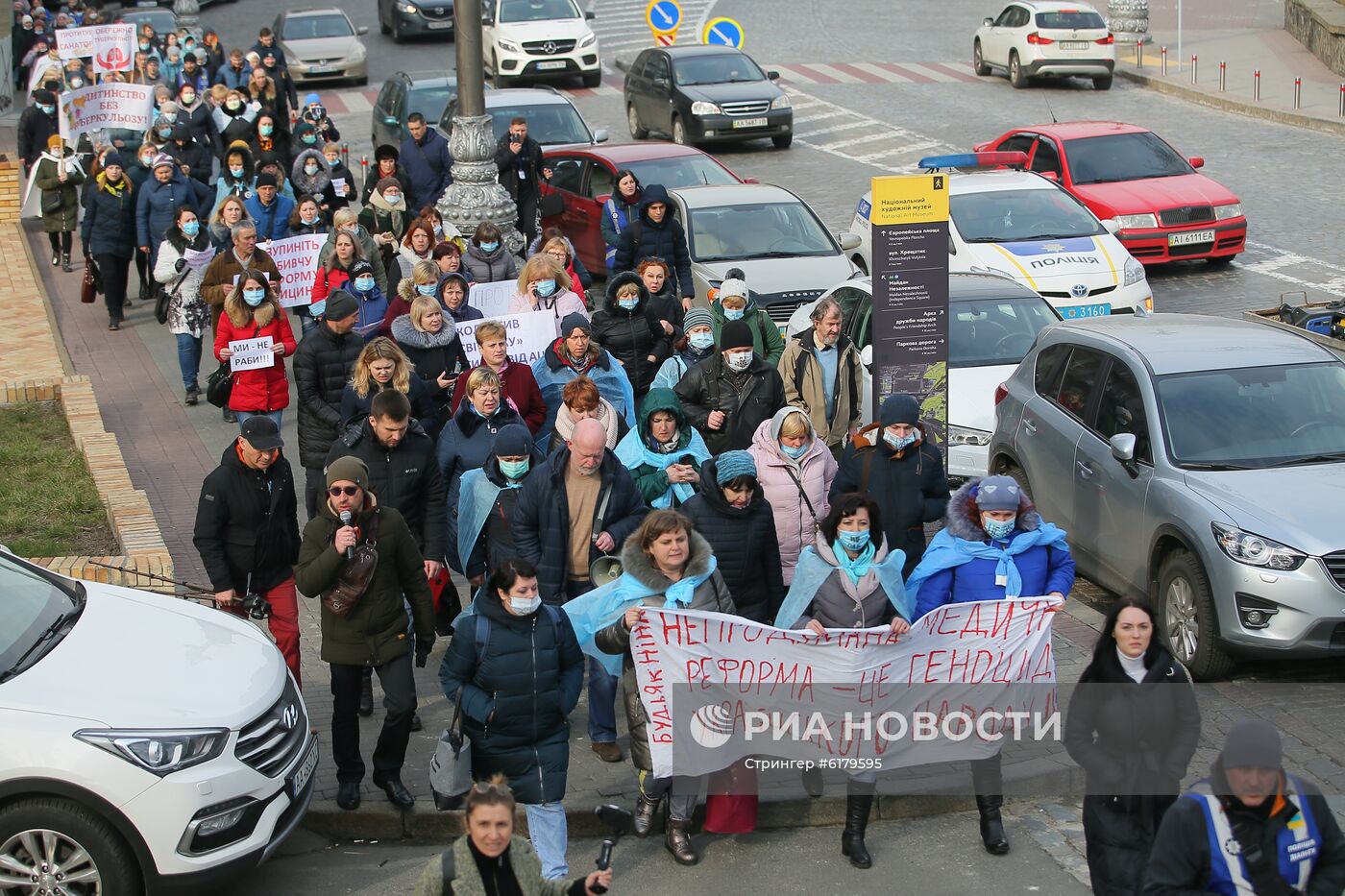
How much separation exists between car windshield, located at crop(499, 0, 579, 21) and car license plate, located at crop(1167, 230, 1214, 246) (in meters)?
18.5

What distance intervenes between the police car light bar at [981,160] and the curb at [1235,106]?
9497 mm

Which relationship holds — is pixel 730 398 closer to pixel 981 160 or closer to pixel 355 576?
pixel 355 576

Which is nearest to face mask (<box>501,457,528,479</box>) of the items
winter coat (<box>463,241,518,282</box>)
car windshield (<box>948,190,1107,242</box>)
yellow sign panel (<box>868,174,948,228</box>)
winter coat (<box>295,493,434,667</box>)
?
winter coat (<box>295,493,434,667</box>)

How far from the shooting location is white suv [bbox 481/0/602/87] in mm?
34969

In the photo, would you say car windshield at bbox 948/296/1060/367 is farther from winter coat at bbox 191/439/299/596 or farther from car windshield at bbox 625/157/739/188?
car windshield at bbox 625/157/739/188

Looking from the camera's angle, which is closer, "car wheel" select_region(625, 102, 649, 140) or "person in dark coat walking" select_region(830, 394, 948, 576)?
"person in dark coat walking" select_region(830, 394, 948, 576)

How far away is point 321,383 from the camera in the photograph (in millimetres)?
11242

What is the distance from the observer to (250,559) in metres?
8.87

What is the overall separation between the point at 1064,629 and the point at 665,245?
6725 mm

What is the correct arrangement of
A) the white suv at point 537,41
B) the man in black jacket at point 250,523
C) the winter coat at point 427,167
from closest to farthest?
1. the man in black jacket at point 250,523
2. the winter coat at point 427,167
3. the white suv at point 537,41

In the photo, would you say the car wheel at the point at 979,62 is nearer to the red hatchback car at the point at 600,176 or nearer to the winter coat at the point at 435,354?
the red hatchback car at the point at 600,176

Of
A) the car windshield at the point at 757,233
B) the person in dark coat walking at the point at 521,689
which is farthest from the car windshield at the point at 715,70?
the person in dark coat walking at the point at 521,689

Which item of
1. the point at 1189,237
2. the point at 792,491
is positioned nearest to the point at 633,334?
the point at 792,491

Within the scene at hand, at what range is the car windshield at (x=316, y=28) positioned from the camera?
37.7 metres
